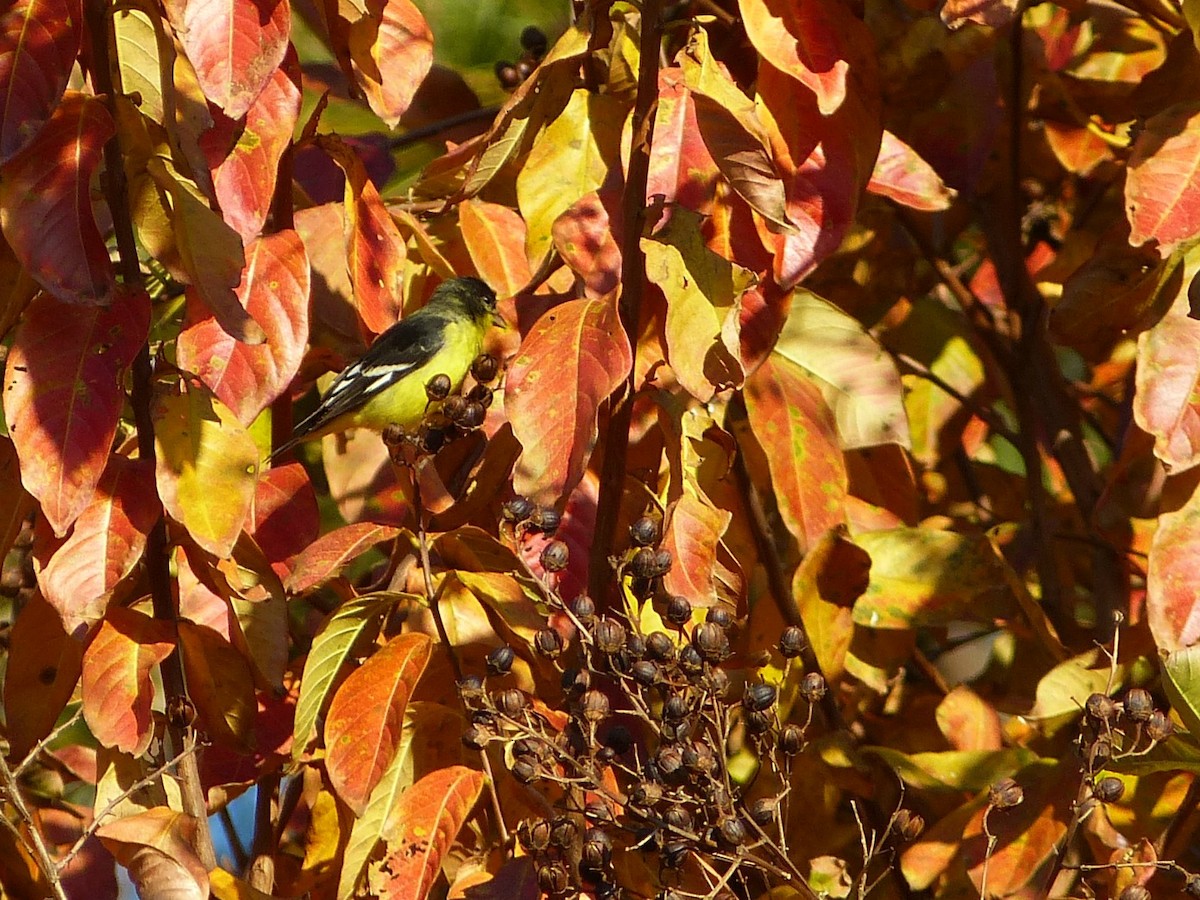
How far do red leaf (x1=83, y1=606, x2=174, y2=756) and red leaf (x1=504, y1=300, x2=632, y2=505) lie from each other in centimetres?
52

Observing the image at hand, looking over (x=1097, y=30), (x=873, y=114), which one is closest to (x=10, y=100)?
(x=873, y=114)

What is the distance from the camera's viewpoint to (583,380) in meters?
1.80

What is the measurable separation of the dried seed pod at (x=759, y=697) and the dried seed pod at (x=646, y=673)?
0.11 m

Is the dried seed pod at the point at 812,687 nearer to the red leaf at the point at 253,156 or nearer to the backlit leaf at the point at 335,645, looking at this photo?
the backlit leaf at the point at 335,645

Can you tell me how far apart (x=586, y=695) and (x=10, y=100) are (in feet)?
2.97

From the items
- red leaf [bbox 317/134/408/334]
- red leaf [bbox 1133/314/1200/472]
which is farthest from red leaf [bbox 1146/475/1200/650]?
red leaf [bbox 317/134/408/334]

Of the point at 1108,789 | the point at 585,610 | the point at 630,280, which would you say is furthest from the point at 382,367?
the point at 1108,789

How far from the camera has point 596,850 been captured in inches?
63.5

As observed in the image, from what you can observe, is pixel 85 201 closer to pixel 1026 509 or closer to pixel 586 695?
pixel 586 695

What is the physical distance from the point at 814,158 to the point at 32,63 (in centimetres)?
98

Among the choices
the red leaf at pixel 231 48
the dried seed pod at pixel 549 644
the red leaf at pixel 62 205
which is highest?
the red leaf at pixel 231 48

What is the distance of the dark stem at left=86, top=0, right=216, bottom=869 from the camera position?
183 centimetres

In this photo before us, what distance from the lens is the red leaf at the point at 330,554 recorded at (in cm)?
188

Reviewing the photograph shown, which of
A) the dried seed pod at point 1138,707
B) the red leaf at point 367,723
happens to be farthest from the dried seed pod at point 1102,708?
the red leaf at point 367,723
